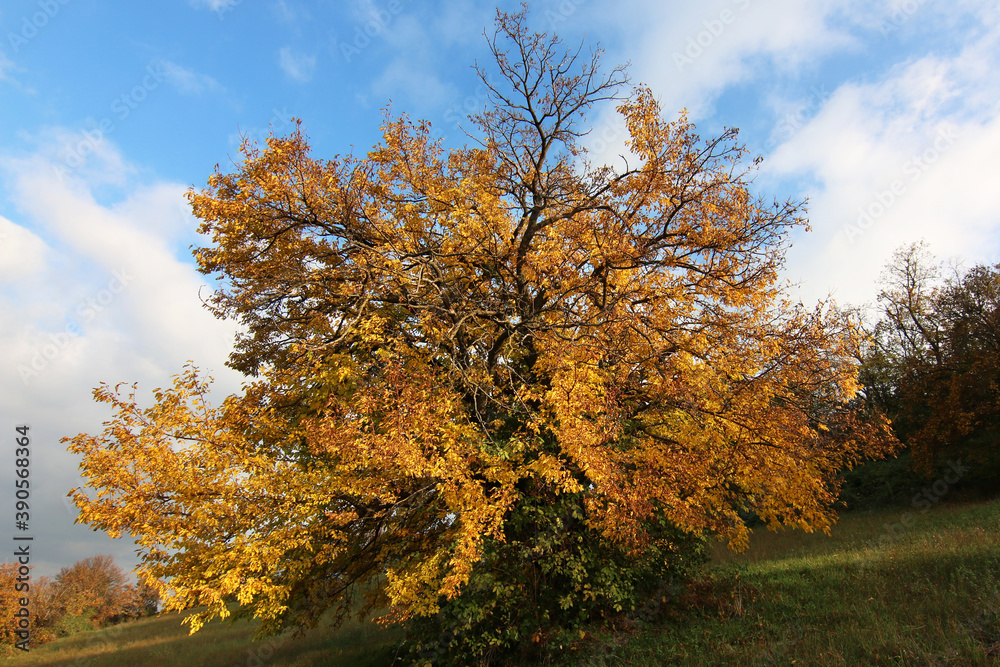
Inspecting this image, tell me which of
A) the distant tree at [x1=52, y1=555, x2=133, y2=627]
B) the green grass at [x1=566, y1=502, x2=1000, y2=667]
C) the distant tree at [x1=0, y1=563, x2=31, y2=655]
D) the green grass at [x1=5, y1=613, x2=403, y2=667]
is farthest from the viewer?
the distant tree at [x1=52, y1=555, x2=133, y2=627]

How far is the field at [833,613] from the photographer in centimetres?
732

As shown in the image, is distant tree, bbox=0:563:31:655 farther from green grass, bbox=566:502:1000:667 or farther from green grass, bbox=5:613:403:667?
green grass, bbox=566:502:1000:667

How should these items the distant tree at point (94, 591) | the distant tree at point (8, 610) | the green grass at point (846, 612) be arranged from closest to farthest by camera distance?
the green grass at point (846, 612) < the distant tree at point (8, 610) < the distant tree at point (94, 591)

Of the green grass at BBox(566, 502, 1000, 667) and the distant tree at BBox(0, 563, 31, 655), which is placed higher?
the distant tree at BBox(0, 563, 31, 655)

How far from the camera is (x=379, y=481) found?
8.95 metres

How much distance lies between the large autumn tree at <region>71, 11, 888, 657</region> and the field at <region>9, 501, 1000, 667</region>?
3.84 feet

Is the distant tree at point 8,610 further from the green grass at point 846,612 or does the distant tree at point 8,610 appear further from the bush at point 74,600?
the green grass at point 846,612

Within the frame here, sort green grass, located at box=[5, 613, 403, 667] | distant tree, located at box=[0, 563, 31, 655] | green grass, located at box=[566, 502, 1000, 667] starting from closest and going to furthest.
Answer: green grass, located at box=[566, 502, 1000, 667] → green grass, located at box=[5, 613, 403, 667] → distant tree, located at box=[0, 563, 31, 655]

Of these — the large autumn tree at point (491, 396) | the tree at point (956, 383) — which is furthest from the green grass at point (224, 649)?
the tree at point (956, 383)

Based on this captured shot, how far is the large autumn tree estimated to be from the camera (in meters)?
8.56

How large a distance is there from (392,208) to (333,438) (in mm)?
5985

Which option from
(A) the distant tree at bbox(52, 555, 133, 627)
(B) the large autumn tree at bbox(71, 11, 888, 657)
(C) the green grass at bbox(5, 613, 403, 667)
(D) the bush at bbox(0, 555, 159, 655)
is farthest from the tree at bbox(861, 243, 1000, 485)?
(A) the distant tree at bbox(52, 555, 133, 627)

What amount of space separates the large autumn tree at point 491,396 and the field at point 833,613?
3.84 ft

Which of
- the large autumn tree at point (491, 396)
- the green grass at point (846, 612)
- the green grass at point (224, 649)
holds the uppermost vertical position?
the large autumn tree at point (491, 396)
